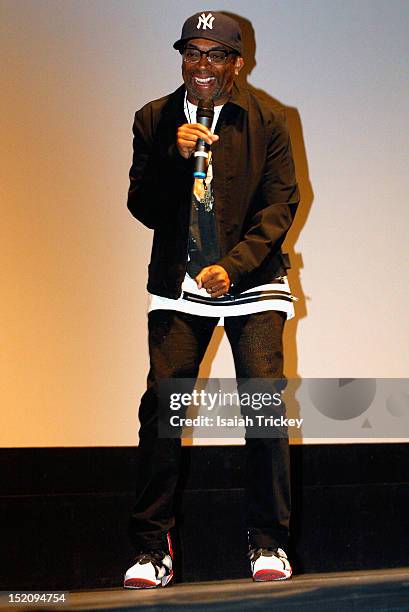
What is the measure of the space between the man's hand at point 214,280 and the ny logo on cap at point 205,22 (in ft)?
1.91

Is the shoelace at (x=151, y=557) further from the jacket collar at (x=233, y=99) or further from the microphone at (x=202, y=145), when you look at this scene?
the jacket collar at (x=233, y=99)

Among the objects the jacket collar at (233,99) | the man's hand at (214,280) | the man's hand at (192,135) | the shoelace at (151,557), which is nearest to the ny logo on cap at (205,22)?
the jacket collar at (233,99)

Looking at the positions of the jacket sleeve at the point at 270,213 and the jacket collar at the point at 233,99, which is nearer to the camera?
the jacket sleeve at the point at 270,213

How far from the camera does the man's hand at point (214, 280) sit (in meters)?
1.92

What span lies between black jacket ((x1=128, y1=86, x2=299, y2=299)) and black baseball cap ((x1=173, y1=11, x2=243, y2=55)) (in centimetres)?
14

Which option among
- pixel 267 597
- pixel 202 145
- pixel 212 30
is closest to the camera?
pixel 267 597

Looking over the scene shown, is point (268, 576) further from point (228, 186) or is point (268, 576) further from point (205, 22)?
point (205, 22)

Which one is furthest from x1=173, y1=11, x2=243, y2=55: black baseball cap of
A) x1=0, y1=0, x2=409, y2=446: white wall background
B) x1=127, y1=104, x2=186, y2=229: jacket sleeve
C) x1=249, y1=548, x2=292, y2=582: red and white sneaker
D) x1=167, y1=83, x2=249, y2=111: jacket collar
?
x1=249, y1=548, x2=292, y2=582: red and white sneaker

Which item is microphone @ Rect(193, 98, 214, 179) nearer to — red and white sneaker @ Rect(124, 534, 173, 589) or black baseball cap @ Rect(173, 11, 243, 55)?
black baseball cap @ Rect(173, 11, 243, 55)

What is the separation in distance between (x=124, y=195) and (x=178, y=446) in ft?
3.67

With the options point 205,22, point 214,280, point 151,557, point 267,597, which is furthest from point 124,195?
point 267,597

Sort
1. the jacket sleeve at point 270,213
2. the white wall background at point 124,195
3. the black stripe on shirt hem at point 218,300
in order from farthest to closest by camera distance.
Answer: the white wall background at point 124,195
the black stripe on shirt hem at point 218,300
the jacket sleeve at point 270,213

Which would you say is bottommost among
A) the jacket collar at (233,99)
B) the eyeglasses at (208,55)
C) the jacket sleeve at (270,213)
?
the jacket sleeve at (270,213)

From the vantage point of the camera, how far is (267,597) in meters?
1.61
